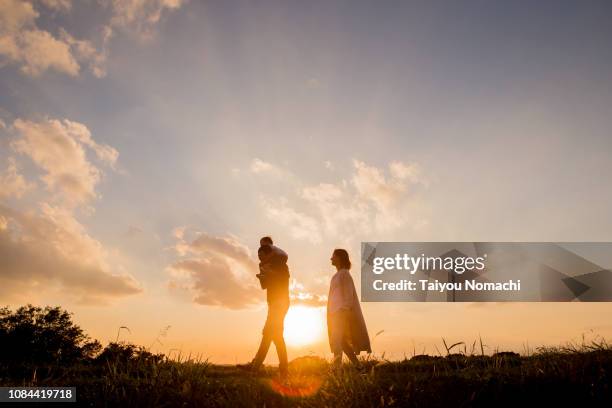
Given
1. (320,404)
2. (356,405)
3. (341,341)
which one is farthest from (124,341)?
(341,341)

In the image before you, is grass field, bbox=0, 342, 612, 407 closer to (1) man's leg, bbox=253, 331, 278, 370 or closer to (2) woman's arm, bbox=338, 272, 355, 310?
(1) man's leg, bbox=253, 331, 278, 370

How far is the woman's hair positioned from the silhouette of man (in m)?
1.76

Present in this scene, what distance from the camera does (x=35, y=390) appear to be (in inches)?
264

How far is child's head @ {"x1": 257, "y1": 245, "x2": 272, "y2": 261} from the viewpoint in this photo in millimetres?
11438

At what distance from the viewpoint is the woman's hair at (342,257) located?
1286 cm

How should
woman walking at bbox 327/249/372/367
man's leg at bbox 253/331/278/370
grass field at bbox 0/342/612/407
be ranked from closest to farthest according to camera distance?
grass field at bbox 0/342/612/407 → man's leg at bbox 253/331/278/370 → woman walking at bbox 327/249/372/367

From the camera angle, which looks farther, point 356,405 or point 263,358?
point 263,358

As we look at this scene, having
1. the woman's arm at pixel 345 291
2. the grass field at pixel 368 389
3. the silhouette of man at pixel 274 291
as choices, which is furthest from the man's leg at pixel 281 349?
the grass field at pixel 368 389

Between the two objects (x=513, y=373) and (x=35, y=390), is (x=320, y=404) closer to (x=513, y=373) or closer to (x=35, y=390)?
(x=513, y=373)

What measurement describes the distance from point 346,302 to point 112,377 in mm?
6863

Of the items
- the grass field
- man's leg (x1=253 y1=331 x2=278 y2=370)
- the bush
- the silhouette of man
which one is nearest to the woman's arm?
the silhouette of man

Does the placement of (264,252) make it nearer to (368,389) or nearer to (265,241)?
(265,241)

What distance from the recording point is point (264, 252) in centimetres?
1148

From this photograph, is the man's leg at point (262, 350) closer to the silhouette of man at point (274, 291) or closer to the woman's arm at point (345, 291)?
the silhouette of man at point (274, 291)
